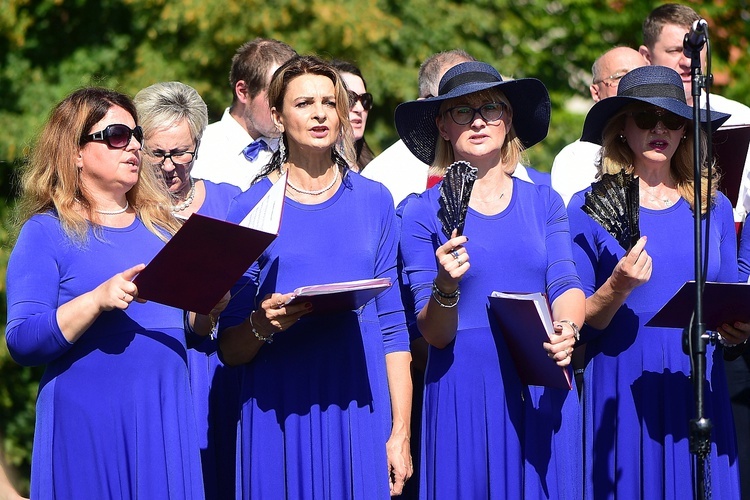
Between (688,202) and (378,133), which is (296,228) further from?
(378,133)

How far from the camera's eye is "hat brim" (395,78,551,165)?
18.2ft

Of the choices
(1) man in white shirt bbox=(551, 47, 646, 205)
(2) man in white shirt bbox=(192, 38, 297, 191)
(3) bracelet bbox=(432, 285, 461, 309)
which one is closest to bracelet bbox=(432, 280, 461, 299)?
(3) bracelet bbox=(432, 285, 461, 309)

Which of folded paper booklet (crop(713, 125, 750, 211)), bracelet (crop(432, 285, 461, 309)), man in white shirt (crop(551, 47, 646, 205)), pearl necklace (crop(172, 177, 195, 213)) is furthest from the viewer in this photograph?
man in white shirt (crop(551, 47, 646, 205))

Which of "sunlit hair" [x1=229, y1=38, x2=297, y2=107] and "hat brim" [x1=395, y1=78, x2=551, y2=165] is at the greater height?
"sunlit hair" [x1=229, y1=38, x2=297, y2=107]

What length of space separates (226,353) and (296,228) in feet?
1.99

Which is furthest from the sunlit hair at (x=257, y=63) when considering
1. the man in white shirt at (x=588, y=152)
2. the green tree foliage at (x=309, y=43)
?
the green tree foliage at (x=309, y=43)

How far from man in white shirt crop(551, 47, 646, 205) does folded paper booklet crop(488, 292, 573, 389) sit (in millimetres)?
1867

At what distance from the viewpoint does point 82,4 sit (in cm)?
1527

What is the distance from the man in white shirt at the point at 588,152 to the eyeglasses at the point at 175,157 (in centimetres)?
214

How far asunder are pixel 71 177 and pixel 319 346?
1.24m

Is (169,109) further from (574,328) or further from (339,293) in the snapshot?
(574,328)

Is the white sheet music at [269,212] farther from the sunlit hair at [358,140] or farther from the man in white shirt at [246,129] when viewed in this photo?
the sunlit hair at [358,140]

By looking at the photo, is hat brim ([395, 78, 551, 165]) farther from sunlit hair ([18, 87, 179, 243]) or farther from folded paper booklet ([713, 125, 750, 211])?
sunlit hair ([18, 87, 179, 243])

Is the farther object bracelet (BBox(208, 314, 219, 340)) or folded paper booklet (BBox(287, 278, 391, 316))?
bracelet (BBox(208, 314, 219, 340))
